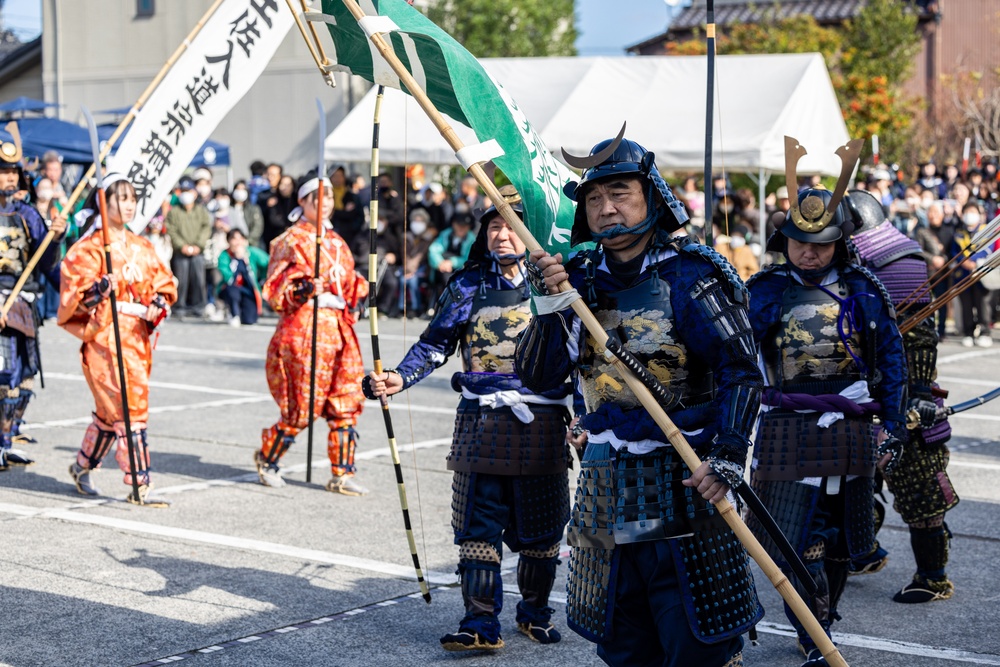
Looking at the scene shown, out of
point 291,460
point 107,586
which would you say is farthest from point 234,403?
point 107,586

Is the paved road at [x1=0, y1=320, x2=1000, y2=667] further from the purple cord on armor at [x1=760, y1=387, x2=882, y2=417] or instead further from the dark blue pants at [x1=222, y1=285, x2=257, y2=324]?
the dark blue pants at [x1=222, y1=285, x2=257, y2=324]

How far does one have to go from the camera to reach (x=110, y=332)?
8.02 m

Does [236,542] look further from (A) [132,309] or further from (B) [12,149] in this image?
(B) [12,149]

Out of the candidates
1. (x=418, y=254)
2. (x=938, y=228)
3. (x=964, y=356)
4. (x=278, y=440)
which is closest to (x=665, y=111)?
Result: (x=938, y=228)

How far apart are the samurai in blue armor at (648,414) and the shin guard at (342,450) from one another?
14.3ft

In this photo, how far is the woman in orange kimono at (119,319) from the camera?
7.94 m

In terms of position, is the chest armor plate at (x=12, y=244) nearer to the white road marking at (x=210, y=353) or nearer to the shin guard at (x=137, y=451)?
the shin guard at (x=137, y=451)

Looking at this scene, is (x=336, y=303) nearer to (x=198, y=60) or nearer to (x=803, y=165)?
(x=198, y=60)

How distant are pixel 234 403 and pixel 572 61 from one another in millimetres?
9641

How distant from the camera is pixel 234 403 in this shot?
11.8 metres

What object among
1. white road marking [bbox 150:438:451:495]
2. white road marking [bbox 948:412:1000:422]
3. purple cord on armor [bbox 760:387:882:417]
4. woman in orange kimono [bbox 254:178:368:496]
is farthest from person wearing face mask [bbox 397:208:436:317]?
purple cord on armor [bbox 760:387:882:417]

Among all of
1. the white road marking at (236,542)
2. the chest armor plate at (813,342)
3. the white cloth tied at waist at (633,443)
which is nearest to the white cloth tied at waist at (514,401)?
A: the chest armor plate at (813,342)

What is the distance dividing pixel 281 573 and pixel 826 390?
2.73m

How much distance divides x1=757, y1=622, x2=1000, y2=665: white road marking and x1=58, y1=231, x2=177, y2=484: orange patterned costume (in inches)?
158
